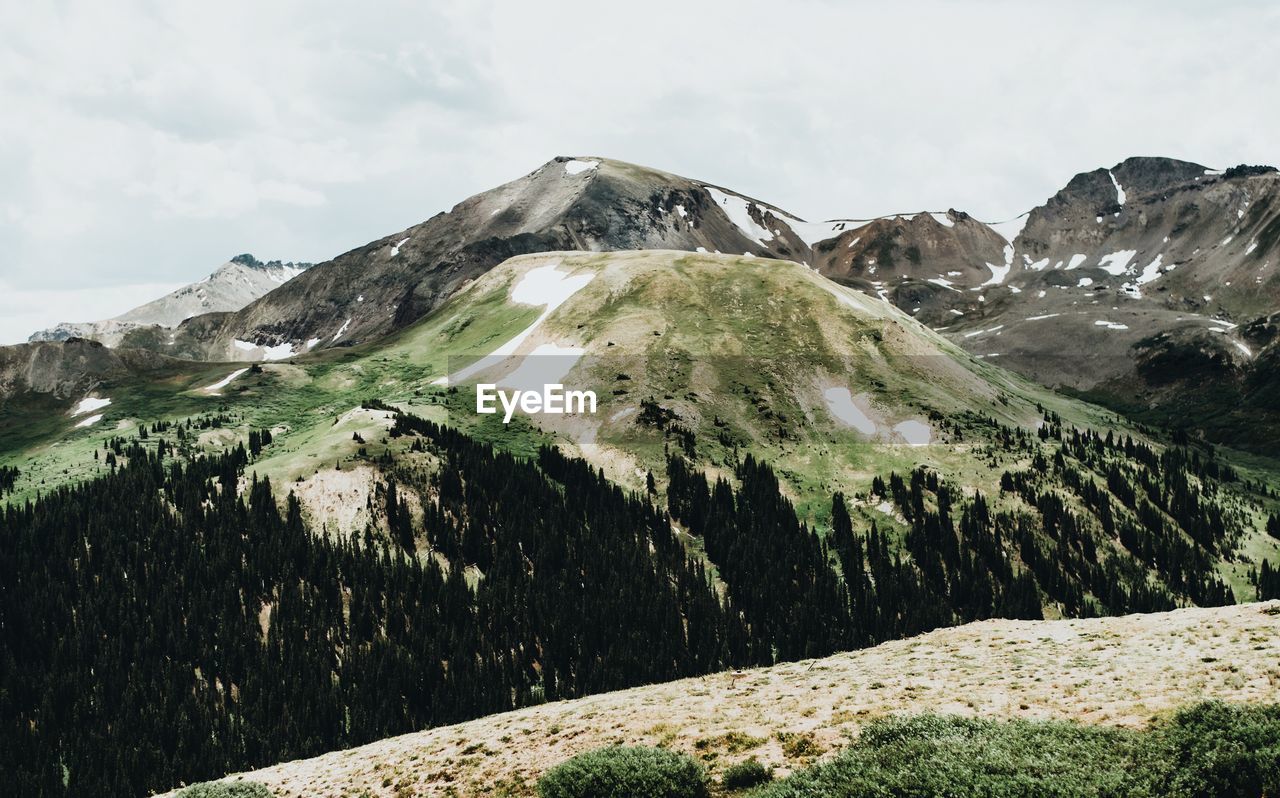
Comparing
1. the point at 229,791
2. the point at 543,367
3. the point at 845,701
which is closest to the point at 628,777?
the point at 845,701

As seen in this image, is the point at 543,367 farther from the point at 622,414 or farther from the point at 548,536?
the point at 548,536

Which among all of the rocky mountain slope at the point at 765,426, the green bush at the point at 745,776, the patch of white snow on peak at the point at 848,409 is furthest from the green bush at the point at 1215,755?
the patch of white snow on peak at the point at 848,409

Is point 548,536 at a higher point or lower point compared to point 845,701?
higher

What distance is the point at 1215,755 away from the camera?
81.0ft

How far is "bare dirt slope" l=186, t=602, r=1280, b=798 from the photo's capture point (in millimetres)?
37500

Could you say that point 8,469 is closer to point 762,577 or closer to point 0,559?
point 0,559

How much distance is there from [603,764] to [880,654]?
1398 inches

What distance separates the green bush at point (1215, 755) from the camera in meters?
23.7

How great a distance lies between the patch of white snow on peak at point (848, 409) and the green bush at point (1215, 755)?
441ft

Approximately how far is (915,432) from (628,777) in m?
141

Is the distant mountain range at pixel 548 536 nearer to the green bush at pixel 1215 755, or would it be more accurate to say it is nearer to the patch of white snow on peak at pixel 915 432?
the patch of white snow on peak at pixel 915 432

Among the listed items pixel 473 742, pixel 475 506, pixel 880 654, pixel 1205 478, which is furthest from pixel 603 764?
pixel 1205 478

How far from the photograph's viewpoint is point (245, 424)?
17350 cm

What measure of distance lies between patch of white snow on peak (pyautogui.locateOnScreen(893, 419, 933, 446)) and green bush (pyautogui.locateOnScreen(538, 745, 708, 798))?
444 feet
